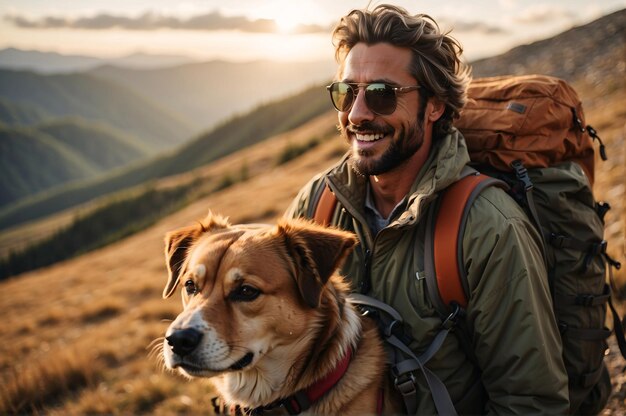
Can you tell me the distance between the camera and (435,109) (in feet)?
14.3

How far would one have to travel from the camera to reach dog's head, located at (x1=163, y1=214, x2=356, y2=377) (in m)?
3.17

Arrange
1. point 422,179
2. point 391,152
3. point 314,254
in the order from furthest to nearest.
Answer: point 391,152
point 422,179
point 314,254

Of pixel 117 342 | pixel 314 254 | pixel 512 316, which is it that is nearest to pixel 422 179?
pixel 314 254

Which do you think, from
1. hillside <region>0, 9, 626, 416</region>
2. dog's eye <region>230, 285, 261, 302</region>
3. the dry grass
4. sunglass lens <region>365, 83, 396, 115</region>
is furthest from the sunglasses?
hillside <region>0, 9, 626, 416</region>

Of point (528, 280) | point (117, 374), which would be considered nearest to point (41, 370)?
point (117, 374)

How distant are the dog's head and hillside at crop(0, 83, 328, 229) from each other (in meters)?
90.2

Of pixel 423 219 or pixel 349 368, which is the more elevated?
pixel 423 219

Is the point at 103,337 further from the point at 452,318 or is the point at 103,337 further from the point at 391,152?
the point at 452,318

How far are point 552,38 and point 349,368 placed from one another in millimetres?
44625

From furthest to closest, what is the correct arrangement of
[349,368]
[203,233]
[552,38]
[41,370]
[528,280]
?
[552,38] < [41,370] < [203,233] < [349,368] < [528,280]

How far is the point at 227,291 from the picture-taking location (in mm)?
3387

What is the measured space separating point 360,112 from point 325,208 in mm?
850

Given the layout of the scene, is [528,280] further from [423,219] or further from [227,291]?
[227,291]

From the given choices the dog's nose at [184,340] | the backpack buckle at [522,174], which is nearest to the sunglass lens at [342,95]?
the backpack buckle at [522,174]
